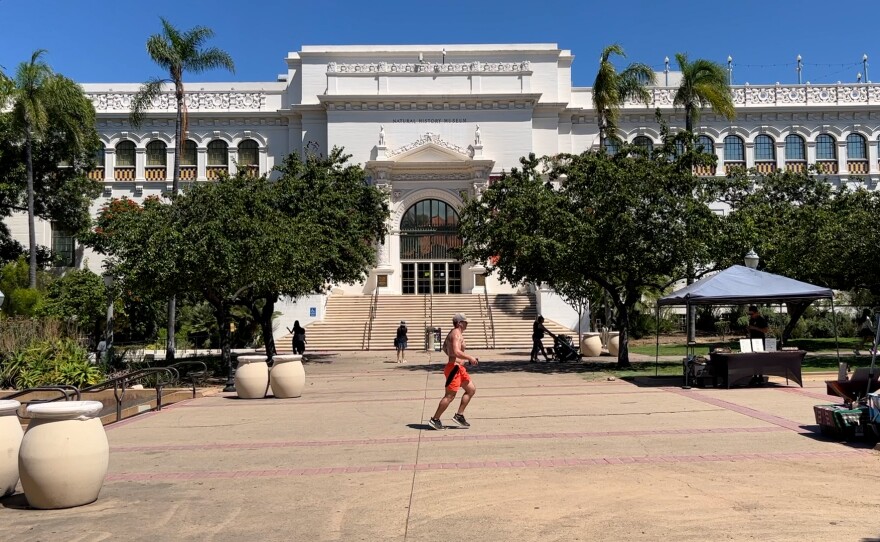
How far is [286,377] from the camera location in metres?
16.2

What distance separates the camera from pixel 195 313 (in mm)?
38062

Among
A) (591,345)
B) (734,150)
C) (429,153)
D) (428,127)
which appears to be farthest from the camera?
(734,150)

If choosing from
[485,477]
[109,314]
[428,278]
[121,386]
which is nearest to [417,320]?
[428,278]

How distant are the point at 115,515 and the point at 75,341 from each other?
14.5m

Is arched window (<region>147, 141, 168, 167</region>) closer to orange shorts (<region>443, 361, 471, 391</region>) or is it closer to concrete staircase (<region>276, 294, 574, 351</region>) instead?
concrete staircase (<region>276, 294, 574, 351</region>)

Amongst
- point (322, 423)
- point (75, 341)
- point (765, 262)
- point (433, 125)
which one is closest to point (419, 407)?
point (322, 423)

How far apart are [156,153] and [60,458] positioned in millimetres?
44778

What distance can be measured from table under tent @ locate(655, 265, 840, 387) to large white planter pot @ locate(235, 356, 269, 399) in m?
9.10

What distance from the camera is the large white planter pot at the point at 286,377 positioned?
16.2 meters

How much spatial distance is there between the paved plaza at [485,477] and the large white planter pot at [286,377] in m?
2.11

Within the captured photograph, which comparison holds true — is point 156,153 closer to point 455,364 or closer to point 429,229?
point 429,229

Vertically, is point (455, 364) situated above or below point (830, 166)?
below

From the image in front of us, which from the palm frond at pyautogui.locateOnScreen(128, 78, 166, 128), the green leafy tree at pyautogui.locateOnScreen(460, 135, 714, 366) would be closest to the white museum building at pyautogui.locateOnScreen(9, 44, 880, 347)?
the palm frond at pyautogui.locateOnScreen(128, 78, 166, 128)

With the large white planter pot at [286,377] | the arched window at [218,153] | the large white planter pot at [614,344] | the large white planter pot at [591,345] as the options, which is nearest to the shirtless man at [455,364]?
the large white planter pot at [286,377]
